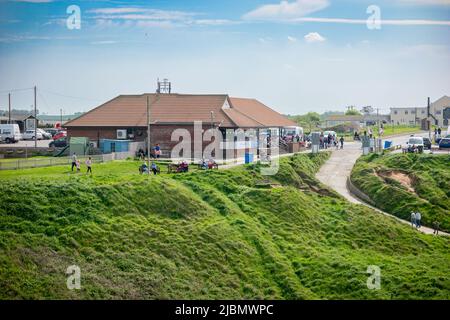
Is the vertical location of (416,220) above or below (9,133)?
below

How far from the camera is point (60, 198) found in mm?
33188

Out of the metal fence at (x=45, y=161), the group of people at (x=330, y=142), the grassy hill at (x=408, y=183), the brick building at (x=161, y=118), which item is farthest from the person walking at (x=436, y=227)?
the group of people at (x=330, y=142)

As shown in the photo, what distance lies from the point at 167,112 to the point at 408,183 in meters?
19.3

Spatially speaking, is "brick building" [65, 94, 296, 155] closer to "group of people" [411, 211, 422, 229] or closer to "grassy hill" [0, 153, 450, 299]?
"grassy hill" [0, 153, 450, 299]

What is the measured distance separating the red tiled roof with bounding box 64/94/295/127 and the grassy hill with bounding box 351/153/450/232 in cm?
1009

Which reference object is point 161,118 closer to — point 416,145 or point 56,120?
point 416,145

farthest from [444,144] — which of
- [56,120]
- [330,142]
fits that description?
[56,120]

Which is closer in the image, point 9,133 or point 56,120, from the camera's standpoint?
point 9,133

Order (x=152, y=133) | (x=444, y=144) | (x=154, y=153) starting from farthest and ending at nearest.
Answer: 1. (x=444, y=144)
2. (x=152, y=133)
3. (x=154, y=153)

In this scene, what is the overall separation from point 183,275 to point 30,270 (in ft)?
21.1

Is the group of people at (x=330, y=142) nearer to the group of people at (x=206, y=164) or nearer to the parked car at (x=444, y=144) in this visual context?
the parked car at (x=444, y=144)

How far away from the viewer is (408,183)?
164 ft

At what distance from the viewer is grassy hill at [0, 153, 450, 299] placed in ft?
93.7

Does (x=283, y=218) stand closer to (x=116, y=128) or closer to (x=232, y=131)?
(x=232, y=131)
